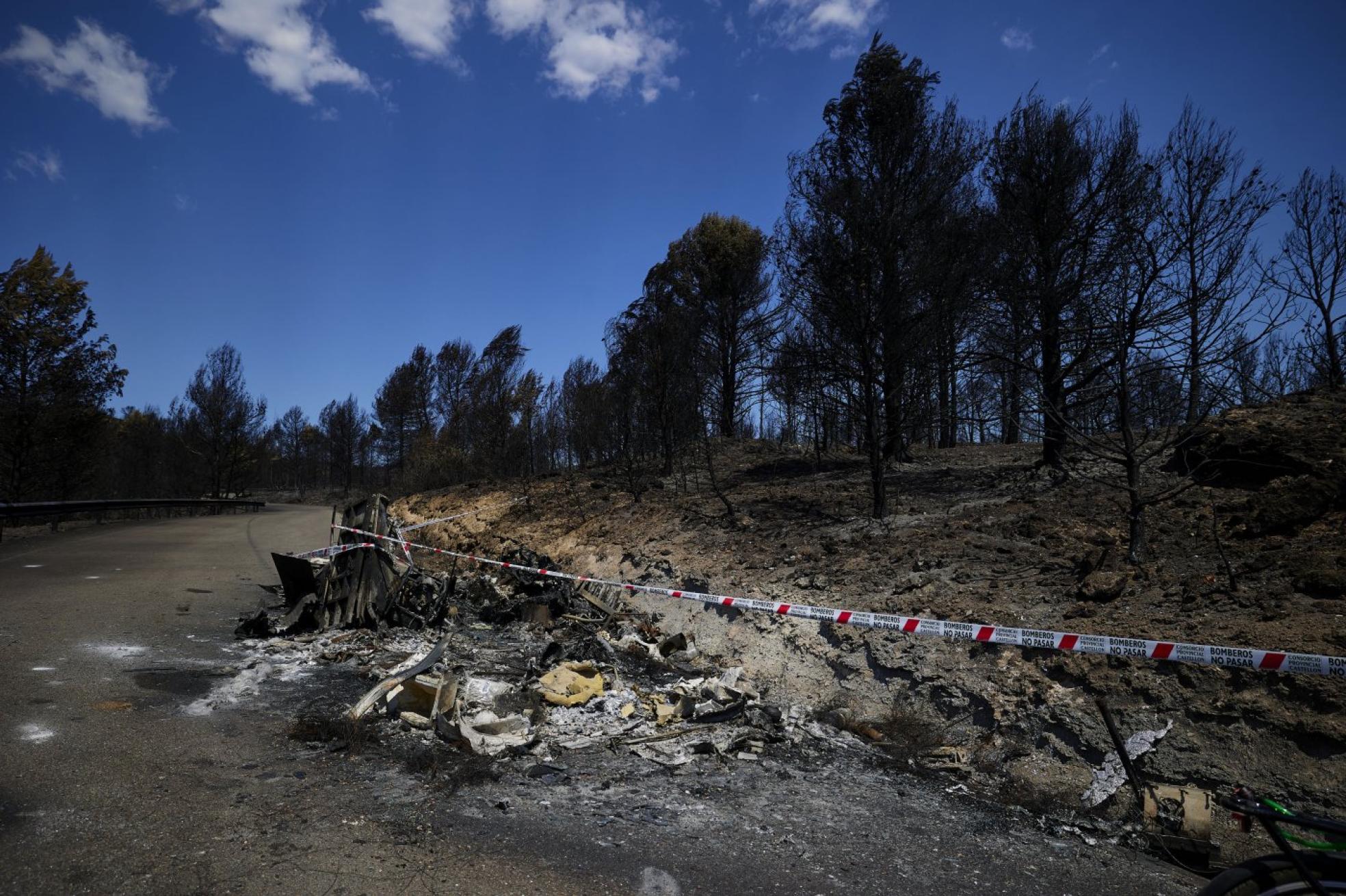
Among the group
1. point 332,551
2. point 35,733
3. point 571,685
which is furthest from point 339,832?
point 332,551

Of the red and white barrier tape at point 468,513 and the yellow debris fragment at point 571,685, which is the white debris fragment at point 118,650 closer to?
the yellow debris fragment at point 571,685

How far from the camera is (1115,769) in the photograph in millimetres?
4887

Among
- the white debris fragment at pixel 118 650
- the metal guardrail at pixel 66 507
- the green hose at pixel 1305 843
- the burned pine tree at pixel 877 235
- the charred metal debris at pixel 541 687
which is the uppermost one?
the burned pine tree at pixel 877 235

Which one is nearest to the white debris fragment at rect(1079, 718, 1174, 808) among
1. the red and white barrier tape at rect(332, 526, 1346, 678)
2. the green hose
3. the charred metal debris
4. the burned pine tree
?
the charred metal debris

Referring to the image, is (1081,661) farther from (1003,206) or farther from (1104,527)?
(1003,206)

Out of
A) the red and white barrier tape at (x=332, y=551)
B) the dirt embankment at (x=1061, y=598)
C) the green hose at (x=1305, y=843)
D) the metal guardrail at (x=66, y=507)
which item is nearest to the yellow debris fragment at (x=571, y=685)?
the dirt embankment at (x=1061, y=598)

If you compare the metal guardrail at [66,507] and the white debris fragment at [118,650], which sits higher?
the metal guardrail at [66,507]

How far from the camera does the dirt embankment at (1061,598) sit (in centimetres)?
477

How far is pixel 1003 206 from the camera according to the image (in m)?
14.0

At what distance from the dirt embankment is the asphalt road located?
45.7 inches

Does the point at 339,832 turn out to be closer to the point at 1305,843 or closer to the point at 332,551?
the point at 1305,843

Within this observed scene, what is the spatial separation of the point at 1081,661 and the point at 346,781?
5700 millimetres

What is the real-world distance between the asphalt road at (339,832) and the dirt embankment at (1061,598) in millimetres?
1160

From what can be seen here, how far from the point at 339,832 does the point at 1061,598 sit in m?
6.73
